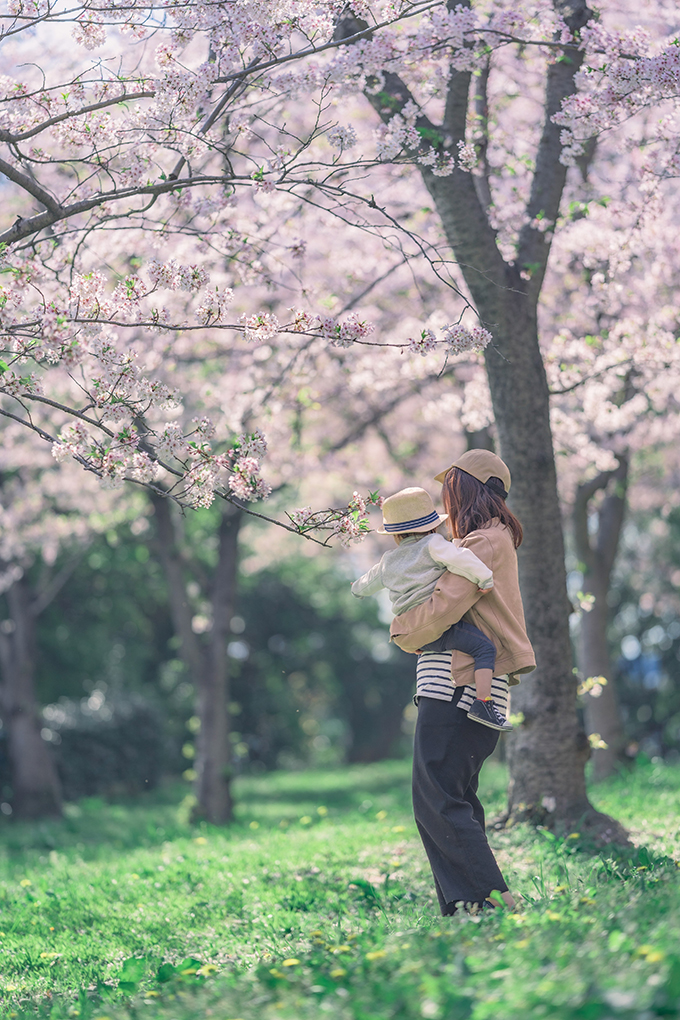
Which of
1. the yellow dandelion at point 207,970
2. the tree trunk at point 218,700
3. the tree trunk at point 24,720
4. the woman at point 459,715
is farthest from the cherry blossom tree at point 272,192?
the tree trunk at point 24,720

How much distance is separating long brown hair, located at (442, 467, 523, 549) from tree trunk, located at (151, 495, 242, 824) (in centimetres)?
605

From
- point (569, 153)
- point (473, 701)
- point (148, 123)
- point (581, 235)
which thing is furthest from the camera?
point (581, 235)

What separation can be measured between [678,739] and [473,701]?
46.6 ft

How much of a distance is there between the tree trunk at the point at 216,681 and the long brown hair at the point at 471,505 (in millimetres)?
6051

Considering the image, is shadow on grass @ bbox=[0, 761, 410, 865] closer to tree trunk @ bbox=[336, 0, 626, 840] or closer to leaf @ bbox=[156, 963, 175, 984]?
tree trunk @ bbox=[336, 0, 626, 840]

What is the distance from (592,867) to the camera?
395 centimetres

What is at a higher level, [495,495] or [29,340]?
[29,340]

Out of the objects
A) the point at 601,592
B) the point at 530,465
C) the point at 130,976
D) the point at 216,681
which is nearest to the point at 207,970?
the point at 130,976

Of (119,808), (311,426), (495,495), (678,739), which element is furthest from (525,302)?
(678,739)

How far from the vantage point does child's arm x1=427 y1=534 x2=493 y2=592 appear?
339 centimetres

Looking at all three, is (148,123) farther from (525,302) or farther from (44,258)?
(525,302)

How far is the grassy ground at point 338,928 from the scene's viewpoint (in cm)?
211

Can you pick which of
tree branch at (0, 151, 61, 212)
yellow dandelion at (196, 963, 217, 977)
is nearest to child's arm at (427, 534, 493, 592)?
yellow dandelion at (196, 963, 217, 977)

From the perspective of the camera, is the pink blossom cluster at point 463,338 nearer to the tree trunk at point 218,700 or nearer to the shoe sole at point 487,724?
the shoe sole at point 487,724
